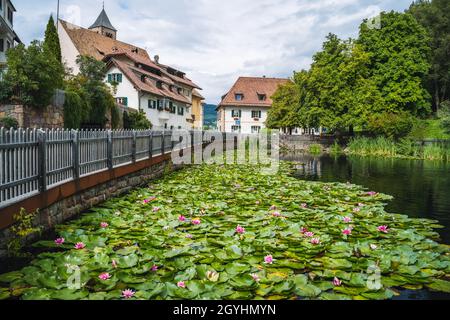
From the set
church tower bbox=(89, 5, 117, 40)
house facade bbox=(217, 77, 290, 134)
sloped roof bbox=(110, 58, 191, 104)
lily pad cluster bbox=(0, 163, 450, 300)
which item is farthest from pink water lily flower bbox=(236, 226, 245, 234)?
church tower bbox=(89, 5, 117, 40)

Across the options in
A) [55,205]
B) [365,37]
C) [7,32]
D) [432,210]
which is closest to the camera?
[55,205]

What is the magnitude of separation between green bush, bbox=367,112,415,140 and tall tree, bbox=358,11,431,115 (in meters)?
1.82

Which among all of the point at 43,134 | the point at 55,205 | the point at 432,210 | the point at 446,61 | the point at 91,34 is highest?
the point at 91,34

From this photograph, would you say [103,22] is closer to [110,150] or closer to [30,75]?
[30,75]

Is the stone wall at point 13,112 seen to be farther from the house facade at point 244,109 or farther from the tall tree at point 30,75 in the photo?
the house facade at point 244,109

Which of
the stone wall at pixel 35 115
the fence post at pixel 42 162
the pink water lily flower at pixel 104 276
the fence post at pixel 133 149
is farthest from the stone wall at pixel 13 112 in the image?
the pink water lily flower at pixel 104 276

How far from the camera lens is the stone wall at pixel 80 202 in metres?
5.83

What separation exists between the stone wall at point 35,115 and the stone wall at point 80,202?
402 cm

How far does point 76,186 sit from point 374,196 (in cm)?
814

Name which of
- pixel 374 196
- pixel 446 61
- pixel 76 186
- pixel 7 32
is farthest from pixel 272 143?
pixel 76 186

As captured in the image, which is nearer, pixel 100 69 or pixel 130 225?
pixel 130 225
